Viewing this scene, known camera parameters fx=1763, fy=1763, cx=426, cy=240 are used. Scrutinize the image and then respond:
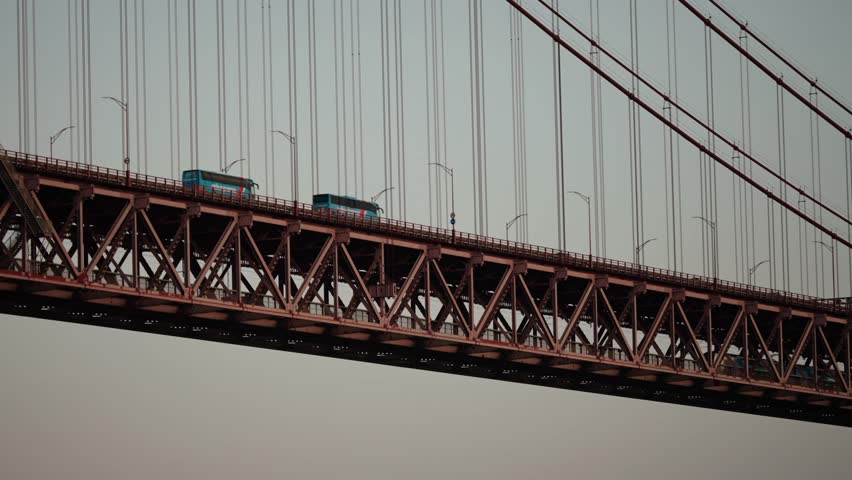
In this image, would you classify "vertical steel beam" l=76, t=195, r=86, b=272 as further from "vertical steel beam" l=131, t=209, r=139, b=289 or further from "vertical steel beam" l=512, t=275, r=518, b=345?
"vertical steel beam" l=512, t=275, r=518, b=345

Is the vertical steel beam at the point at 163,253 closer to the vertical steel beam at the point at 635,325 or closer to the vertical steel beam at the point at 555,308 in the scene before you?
the vertical steel beam at the point at 555,308

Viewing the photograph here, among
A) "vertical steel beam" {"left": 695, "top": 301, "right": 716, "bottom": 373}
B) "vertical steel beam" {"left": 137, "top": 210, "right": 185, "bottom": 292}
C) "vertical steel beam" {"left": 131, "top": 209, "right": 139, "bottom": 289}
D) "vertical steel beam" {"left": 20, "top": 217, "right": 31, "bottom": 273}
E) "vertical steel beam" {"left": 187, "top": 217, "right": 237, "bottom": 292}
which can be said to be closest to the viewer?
"vertical steel beam" {"left": 20, "top": 217, "right": 31, "bottom": 273}

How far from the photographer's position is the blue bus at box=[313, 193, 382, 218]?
119 m

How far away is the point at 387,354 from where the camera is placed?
404 ft

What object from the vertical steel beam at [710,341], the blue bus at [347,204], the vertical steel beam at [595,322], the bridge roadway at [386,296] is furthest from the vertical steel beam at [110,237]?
the vertical steel beam at [710,341]

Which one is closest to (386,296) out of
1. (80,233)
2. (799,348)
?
(80,233)

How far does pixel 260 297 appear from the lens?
110312 mm

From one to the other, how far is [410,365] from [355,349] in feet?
21.8

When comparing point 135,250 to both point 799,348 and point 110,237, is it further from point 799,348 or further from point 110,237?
point 799,348

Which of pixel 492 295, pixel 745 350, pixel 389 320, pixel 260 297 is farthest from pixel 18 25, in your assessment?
pixel 745 350

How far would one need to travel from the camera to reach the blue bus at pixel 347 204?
391ft

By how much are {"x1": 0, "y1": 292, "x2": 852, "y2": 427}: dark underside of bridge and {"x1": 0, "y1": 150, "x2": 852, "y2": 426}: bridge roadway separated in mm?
162

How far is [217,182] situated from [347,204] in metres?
13.2

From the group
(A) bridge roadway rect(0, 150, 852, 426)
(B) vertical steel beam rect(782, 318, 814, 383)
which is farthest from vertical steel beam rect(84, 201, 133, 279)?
(B) vertical steel beam rect(782, 318, 814, 383)
